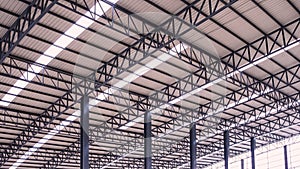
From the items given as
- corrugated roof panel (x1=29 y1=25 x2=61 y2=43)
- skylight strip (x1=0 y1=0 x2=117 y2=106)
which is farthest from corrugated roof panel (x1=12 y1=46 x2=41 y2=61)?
corrugated roof panel (x1=29 y1=25 x2=61 y2=43)

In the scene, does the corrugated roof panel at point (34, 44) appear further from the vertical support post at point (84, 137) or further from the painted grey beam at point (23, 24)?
the vertical support post at point (84, 137)

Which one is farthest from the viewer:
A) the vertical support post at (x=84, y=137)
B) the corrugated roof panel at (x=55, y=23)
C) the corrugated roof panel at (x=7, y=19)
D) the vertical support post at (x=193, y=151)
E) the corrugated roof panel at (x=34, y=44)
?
the vertical support post at (x=193, y=151)

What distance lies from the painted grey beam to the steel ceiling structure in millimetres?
67

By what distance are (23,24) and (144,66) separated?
32.6 feet

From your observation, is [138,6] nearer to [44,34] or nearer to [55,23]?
[55,23]

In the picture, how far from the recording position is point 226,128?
45.6 metres

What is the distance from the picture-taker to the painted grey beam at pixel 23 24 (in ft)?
67.6

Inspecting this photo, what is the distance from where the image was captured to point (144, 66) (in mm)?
29297

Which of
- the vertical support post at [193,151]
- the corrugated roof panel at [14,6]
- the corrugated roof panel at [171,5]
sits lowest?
the vertical support post at [193,151]

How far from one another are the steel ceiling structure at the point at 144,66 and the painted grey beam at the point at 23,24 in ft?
0.22

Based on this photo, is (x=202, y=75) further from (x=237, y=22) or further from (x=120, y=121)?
(x=120, y=121)

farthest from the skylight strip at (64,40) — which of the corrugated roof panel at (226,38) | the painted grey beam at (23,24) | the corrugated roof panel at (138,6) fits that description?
the corrugated roof panel at (226,38)

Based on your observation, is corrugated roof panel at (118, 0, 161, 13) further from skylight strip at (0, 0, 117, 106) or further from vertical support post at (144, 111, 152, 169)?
vertical support post at (144, 111, 152, 169)

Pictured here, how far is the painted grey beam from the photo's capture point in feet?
67.6
